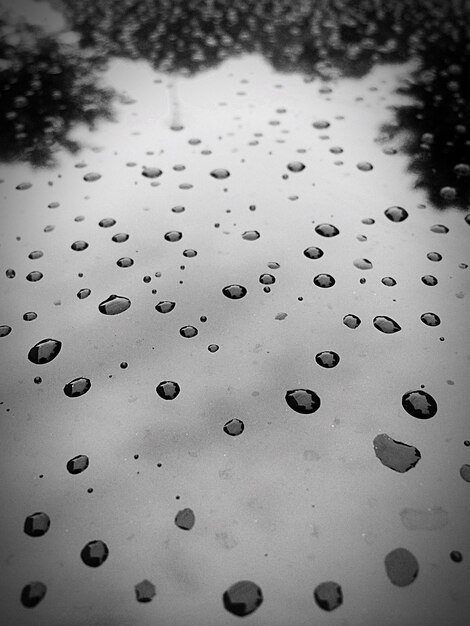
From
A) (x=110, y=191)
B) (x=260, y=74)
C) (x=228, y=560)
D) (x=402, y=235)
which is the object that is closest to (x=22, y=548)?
(x=228, y=560)

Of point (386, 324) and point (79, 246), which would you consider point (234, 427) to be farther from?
point (79, 246)

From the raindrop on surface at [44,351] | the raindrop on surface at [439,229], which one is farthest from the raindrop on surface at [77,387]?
the raindrop on surface at [439,229]

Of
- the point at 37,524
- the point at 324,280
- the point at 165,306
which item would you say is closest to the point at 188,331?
the point at 165,306

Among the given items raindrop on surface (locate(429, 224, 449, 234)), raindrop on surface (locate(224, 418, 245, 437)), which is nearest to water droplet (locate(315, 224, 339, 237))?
raindrop on surface (locate(429, 224, 449, 234))

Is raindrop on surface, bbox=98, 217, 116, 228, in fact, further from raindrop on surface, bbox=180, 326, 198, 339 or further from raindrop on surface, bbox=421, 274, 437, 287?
raindrop on surface, bbox=421, 274, 437, 287

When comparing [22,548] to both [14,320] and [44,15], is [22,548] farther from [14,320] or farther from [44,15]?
[44,15]
